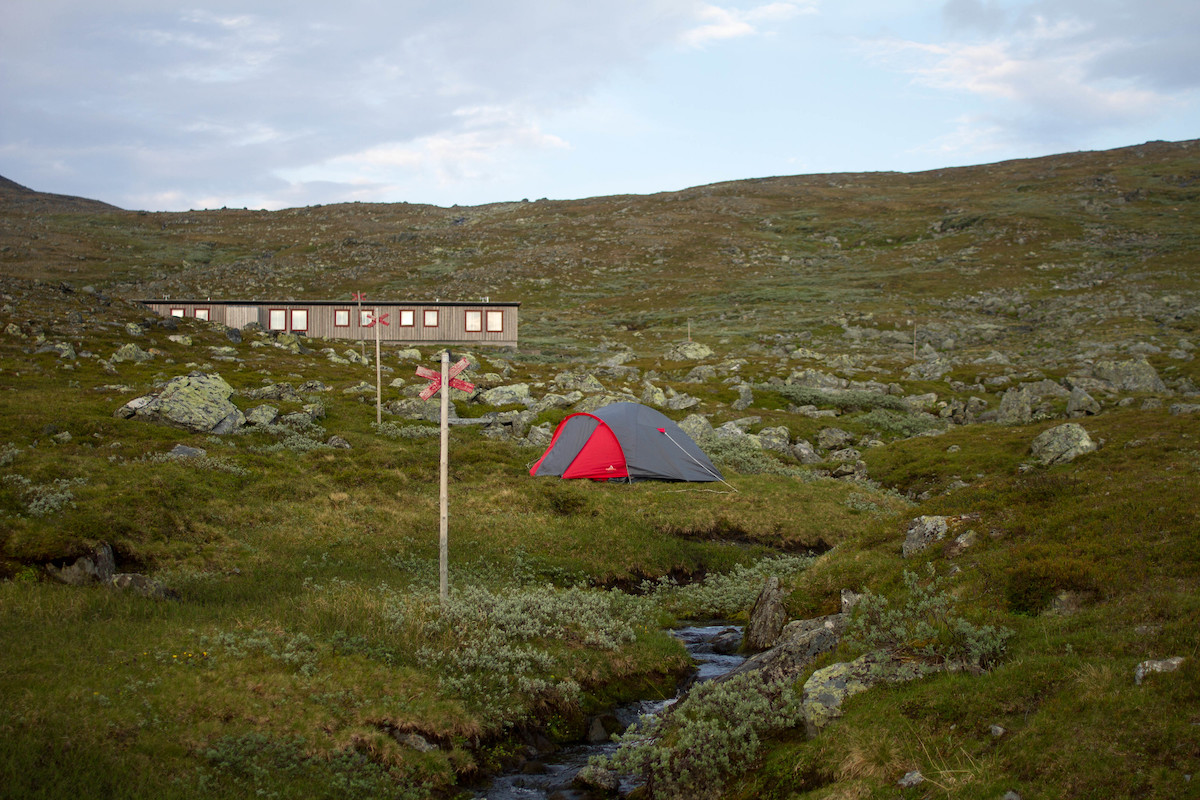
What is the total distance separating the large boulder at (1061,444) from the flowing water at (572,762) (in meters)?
17.1

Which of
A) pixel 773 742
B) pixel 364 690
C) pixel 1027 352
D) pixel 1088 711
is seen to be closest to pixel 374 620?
pixel 364 690

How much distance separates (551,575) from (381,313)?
56.8 m

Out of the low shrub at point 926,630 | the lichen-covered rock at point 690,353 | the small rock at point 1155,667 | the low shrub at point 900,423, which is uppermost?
the lichen-covered rock at point 690,353

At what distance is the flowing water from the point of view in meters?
10.5

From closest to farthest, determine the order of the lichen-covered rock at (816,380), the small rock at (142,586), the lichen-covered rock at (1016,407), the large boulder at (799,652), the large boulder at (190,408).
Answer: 1. the large boulder at (799,652)
2. the small rock at (142,586)
3. the large boulder at (190,408)
4. the lichen-covered rock at (1016,407)
5. the lichen-covered rock at (816,380)

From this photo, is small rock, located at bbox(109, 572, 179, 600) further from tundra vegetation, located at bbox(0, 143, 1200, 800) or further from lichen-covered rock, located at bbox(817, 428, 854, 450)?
lichen-covered rock, located at bbox(817, 428, 854, 450)

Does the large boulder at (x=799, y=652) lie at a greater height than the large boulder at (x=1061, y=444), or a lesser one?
lesser

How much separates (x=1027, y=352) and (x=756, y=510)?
182ft

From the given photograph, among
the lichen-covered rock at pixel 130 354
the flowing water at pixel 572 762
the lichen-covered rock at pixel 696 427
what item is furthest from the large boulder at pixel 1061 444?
the lichen-covered rock at pixel 130 354

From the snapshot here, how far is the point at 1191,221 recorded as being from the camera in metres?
110

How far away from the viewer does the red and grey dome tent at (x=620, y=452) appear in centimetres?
2738

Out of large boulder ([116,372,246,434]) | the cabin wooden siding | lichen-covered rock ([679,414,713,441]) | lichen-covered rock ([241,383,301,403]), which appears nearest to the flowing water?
lichen-covered rock ([679,414,713,441])

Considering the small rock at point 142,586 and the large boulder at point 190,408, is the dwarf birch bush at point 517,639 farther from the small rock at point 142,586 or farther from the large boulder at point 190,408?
the large boulder at point 190,408

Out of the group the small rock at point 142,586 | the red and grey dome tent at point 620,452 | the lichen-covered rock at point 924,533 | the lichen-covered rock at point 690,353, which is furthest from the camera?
the lichen-covered rock at point 690,353
